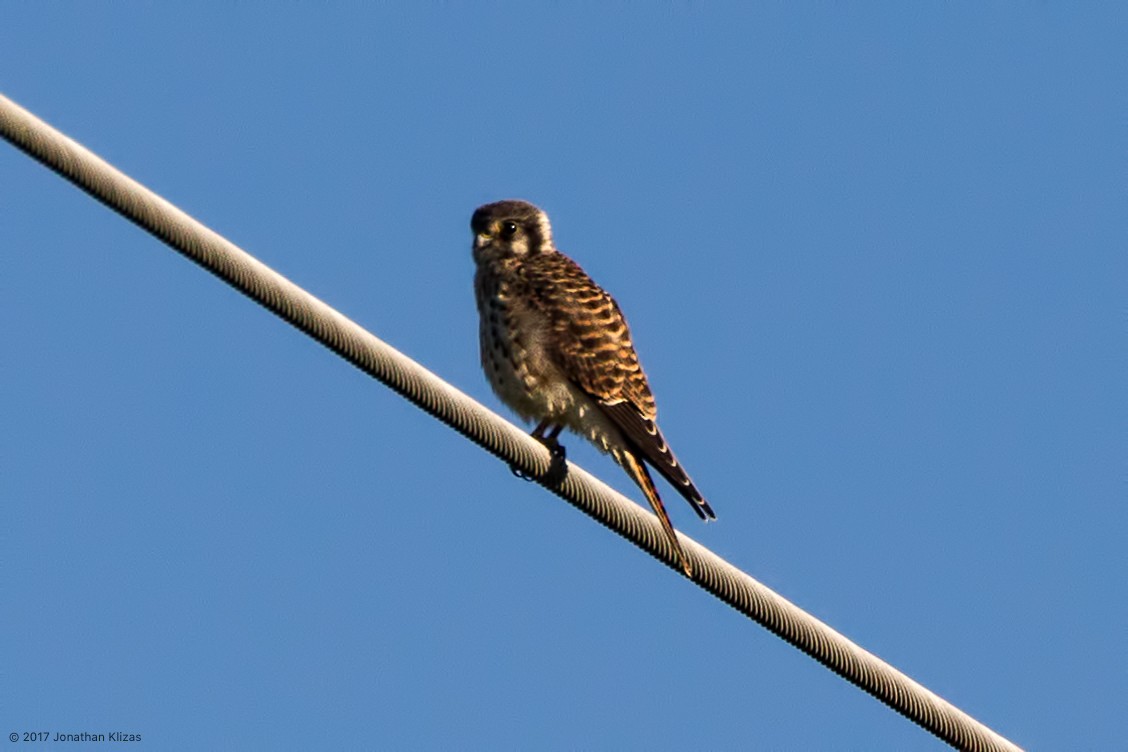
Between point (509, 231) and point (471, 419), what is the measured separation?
3.60 meters

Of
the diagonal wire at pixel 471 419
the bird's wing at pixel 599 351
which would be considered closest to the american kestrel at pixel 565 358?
the bird's wing at pixel 599 351

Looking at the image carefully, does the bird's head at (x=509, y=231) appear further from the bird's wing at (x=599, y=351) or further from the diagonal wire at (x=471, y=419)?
the diagonal wire at (x=471, y=419)

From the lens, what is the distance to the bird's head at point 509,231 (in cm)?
916

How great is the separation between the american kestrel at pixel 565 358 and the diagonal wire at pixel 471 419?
1.33 metres

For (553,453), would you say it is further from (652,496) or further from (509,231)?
(509,231)

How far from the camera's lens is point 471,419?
18.7 feet

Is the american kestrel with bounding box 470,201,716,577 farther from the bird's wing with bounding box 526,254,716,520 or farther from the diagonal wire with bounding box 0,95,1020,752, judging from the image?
the diagonal wire with bounding box 0,95,1020,752

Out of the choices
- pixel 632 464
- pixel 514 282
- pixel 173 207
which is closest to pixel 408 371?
pixel 173 207

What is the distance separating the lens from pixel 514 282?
28.8 feet

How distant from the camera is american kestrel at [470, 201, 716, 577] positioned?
7941 millimetres

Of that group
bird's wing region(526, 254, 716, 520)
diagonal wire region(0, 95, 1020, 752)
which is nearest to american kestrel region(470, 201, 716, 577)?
bird's wing region(526, 254, 716, 520)

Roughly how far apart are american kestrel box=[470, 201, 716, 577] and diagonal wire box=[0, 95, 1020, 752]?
133 centimetres

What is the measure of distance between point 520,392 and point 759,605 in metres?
2.56

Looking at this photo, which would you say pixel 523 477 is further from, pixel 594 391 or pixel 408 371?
pixel 408 371
